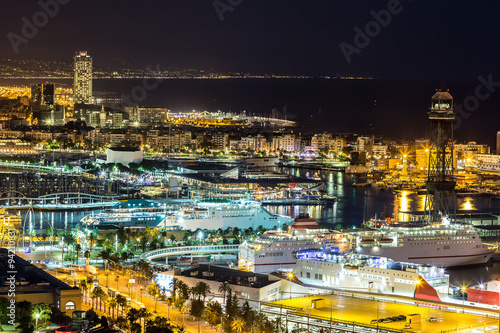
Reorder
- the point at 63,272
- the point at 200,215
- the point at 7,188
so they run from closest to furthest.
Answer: the point at 63,272, the point at 200,215, the point at 7,188

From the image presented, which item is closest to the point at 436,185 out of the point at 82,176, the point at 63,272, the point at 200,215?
the point at 200,215

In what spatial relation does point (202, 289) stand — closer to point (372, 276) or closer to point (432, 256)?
point (372, 276)

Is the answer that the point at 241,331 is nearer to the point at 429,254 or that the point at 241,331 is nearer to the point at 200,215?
the point at 429,254

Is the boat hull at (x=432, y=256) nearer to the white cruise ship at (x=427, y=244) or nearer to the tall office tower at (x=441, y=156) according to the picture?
the white cruise ship at (x=427, y=244)

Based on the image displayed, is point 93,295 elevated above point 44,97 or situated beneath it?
situated beneath

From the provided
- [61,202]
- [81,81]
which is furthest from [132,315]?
[81,81]

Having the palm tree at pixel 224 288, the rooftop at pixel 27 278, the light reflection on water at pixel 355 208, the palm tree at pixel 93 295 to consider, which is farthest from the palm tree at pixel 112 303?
the light reflection on water at pixel 355 208
